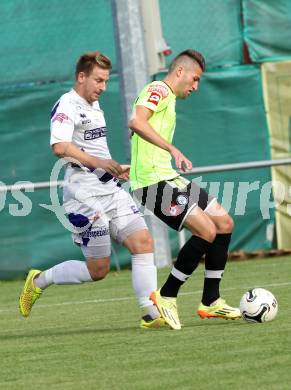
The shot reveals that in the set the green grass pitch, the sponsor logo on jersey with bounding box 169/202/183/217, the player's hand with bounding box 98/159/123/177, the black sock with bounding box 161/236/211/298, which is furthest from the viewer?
the black sock with bounding box 161/236/211/298

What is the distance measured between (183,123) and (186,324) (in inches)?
220

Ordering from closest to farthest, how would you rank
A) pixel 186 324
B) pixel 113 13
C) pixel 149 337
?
1. pixel 149 337
2. pixel 186 324
3. pixel 113 13

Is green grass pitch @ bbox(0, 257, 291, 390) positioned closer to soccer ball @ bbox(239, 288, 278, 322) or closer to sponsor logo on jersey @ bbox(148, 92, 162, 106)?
soccer ball @ bbox(239, 288, 278, 322)

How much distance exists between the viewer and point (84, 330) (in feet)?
26.3

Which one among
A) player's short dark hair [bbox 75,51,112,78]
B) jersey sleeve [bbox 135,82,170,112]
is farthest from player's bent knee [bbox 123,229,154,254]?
player's short dark hair [bbox 75,51,112,78]

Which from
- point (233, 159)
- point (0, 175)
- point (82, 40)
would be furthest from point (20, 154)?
point (233, 159)

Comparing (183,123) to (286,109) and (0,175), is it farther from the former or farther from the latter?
(0,175)

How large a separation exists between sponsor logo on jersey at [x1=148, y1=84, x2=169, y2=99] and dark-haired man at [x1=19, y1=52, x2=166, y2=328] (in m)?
0.38

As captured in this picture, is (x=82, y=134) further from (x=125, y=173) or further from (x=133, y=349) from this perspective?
(x=133, y=349)

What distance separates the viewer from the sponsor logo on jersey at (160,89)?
302 inches

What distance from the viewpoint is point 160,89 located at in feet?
25.3

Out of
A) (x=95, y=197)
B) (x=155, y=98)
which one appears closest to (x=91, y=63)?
(x=155, y=98)

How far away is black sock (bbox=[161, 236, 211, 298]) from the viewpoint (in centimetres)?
772

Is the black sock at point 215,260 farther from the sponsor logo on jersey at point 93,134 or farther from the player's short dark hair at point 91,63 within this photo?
the player's short dark hair at point 91,63
